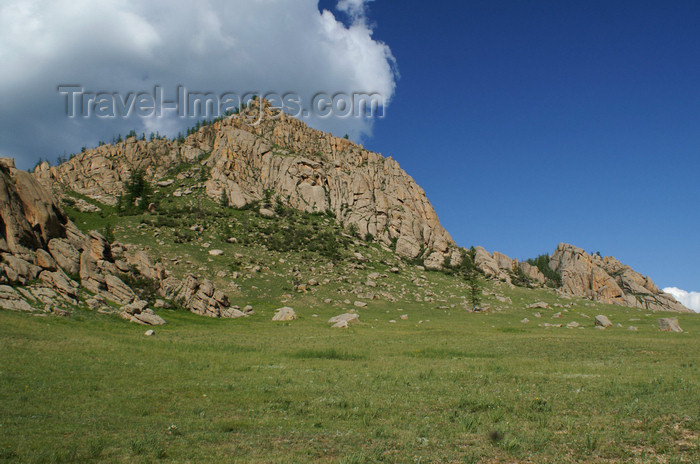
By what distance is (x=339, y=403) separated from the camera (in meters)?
15.0

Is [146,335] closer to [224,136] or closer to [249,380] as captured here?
A: [249,380]

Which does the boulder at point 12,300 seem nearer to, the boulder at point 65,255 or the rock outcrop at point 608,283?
the boulder at point 65,255

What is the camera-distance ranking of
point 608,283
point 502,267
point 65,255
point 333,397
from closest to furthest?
point 333,397 → point 65,255 → point 608,283 → point 502,267

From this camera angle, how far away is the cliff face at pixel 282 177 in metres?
140

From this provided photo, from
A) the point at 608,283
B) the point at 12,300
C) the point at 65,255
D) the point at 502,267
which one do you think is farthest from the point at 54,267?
the point at 608,283

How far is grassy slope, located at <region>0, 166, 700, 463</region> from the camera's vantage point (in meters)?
10.3

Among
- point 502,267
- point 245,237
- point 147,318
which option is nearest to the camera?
point 147,318

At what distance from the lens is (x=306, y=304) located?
75.4 metres

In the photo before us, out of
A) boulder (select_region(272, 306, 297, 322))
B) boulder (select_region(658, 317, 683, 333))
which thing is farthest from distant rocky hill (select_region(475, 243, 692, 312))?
boulder (select_region(272, 306, 297, 322))

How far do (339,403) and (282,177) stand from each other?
138225 millimetres

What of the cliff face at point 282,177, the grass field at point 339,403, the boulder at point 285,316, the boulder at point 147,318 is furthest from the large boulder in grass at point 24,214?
the cliff face at point 282,177

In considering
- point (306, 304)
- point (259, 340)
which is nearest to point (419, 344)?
point (259, 340)

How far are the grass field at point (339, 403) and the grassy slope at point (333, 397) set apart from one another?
70 millimetres

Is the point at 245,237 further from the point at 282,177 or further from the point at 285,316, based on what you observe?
the point at 285,316
